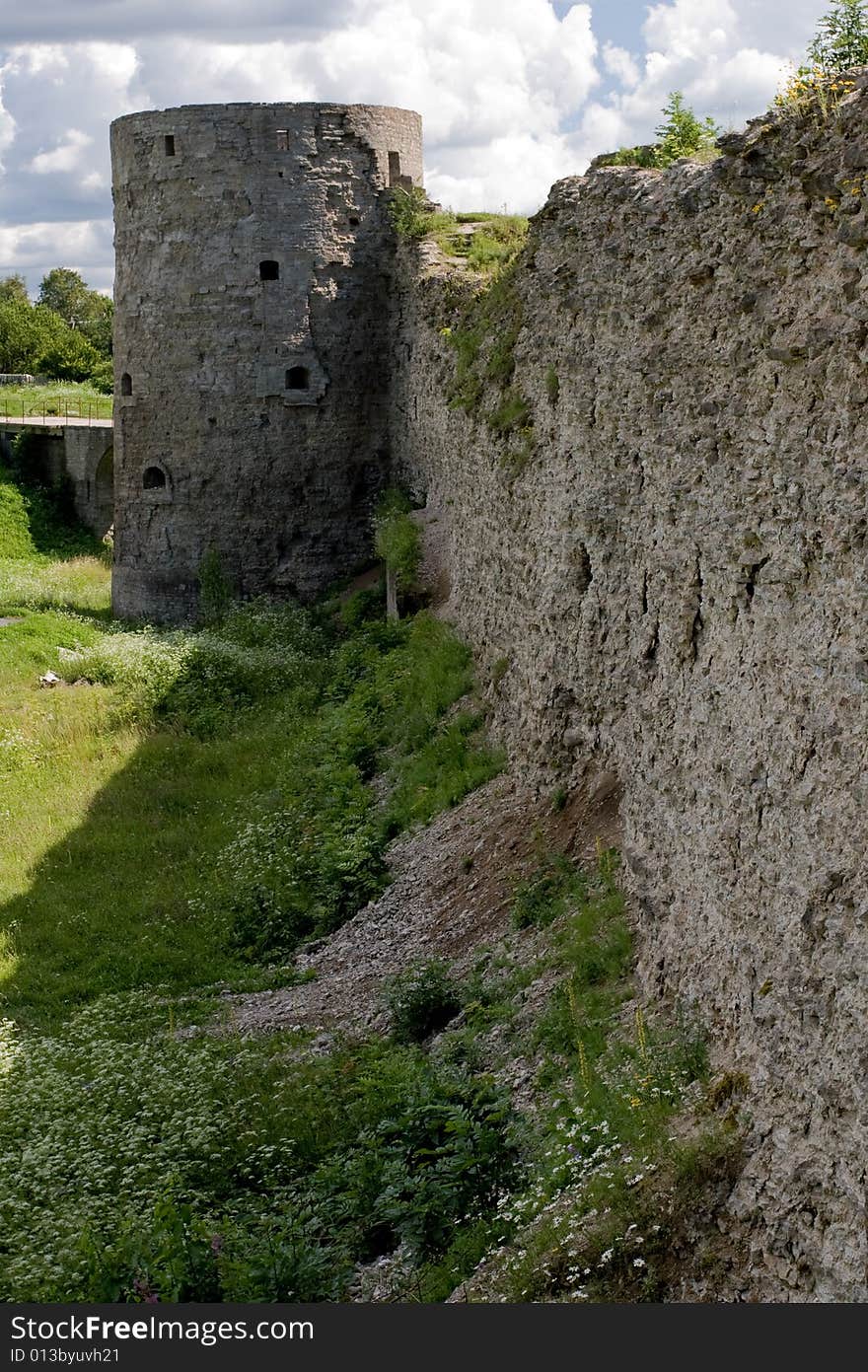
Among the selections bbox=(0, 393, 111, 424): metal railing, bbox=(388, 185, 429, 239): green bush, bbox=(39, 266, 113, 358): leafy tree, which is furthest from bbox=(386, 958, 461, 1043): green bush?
bbox=(39, 266, 113, 358): leafy tree

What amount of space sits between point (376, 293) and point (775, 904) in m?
13.9

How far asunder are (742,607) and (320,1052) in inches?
141

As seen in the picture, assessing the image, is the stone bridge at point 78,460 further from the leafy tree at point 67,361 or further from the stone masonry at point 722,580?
the leafy tree at point 67,361

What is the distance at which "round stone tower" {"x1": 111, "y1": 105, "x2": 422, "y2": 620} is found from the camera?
16.8 meters

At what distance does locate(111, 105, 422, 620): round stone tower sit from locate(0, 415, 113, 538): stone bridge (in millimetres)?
7426

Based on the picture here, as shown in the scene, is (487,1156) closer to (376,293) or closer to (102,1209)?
(102,1209)

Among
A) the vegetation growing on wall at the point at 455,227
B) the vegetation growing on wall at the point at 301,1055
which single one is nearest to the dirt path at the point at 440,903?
the vegetation growing on wall at the point at 301,1055

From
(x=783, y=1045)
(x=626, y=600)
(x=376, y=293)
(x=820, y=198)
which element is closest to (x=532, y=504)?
(x=626, y=600)

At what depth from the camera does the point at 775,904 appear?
462 centimetres

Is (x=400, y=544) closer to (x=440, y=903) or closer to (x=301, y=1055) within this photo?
(x=440, y=903)

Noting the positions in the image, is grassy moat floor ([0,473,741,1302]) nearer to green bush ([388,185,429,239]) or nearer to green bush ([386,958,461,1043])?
green bush ([386,958,461,1043])

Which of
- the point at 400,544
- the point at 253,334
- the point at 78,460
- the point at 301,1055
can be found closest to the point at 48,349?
the point at 78,460

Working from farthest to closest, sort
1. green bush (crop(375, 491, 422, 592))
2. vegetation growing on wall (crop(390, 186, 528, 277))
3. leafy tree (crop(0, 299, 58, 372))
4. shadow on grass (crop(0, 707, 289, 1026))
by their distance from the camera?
leafy tree (crop(0, 299, 58, 372))
vegetation growing on wall (crop(390, 186, 528, 277))
green bush (crop(375, 491, 422, 592))
shadow on grass (crop(0, 707, 289, 1026))

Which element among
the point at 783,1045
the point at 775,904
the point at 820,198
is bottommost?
the point at 783,1045
